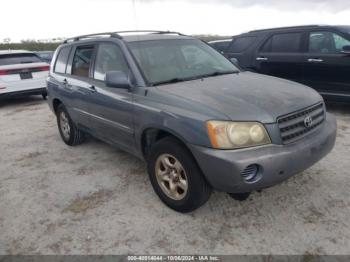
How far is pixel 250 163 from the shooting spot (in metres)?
2.53

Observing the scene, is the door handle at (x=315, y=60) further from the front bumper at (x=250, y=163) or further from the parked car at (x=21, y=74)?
the parked car at (x=21, y=74)

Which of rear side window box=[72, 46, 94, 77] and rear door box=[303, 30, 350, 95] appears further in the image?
rear door box=[303, 30, 350, 95]

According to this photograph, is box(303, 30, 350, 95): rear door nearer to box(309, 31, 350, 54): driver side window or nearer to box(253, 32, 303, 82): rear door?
box(309, 31, 350, 54): driver side window

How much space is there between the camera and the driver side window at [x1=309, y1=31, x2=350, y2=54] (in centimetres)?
599

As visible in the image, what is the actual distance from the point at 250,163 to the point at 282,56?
4.87m

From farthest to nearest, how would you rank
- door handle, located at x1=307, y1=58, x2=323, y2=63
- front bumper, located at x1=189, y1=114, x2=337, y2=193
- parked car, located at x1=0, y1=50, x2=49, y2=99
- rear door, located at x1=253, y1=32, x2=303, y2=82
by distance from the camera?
1. parked car, located at x1=0, y1=50, x2=49, y2=99
2. rear door, located at x1=253, y1=32, x2=303, y2=82
3. door handle, located at x1=307, y1=58, x2=323, y2=63
4. front bumper, located at x1=189, y1=114, x2=337, y2=193

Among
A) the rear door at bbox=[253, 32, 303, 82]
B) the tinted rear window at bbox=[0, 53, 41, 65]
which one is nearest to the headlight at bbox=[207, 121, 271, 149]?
the rear door at bbox=[253, 32, 303, 82]

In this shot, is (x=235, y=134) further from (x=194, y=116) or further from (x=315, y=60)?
(x=315, y=60)

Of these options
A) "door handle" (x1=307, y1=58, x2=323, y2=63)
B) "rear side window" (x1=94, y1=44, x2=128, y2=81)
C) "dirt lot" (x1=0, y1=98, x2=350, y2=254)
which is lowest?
"dirt lot" (x1=0, y1=98, x2=350, y2=254)

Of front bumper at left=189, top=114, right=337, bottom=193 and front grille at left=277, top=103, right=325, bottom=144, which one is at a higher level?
front grille at left=277, top=103, right=325, bottom=144

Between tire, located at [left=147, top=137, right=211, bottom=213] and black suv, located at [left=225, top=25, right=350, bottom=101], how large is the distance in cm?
433

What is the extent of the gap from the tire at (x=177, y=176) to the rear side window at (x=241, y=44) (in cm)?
511

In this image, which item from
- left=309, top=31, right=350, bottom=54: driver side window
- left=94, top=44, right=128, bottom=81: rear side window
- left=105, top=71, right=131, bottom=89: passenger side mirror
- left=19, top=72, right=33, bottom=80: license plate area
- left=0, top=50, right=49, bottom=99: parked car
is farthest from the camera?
left=19, top=72, right=33, bottom=80: license plate area

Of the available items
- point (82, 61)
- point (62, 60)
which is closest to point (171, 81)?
point (82, 61)
